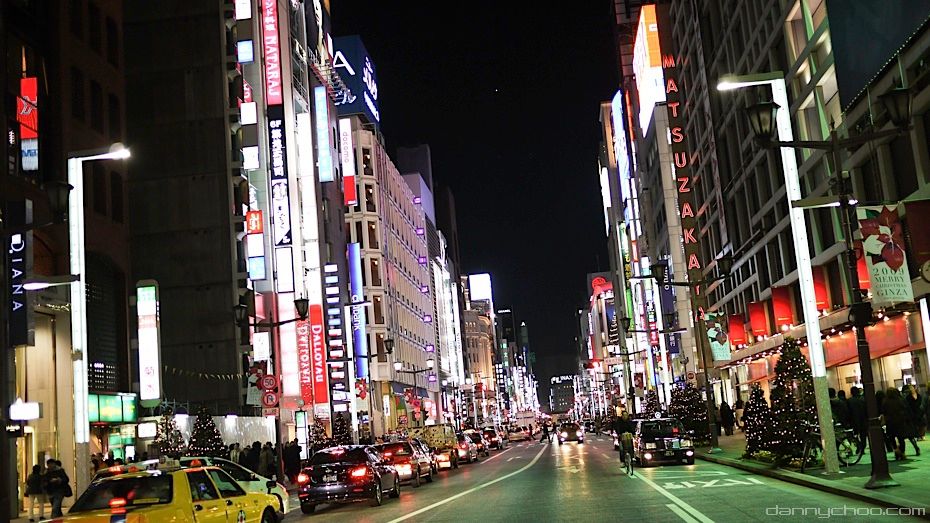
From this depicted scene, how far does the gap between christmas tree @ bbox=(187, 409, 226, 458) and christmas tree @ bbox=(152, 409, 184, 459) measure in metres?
0.80

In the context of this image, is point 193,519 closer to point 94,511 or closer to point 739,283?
point 94,511

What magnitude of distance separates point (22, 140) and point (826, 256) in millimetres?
30099

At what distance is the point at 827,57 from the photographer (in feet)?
127

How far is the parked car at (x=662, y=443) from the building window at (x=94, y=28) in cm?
2406

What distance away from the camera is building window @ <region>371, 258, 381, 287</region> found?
296ft

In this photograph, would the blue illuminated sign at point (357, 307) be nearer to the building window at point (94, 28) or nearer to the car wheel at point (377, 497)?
the building window at point (94, 28)

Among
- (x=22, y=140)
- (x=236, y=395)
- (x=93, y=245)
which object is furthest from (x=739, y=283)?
(x=22, y=140)

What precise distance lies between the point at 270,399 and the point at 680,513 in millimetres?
19773

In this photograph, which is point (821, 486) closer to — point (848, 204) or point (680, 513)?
point (680, 513)

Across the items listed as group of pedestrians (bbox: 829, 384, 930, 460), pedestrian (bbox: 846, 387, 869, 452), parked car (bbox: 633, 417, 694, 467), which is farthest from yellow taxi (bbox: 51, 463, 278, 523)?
parked car (bbox: 633, 417, 694, 467)

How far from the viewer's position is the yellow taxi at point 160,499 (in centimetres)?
1273

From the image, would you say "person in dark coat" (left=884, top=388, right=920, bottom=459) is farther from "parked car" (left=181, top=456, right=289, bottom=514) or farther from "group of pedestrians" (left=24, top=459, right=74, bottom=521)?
"group of pedestrians" (left=24, top=459, right=74, bottom=521)

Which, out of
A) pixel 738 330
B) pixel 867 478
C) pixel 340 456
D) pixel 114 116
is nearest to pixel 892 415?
pixel 867 478

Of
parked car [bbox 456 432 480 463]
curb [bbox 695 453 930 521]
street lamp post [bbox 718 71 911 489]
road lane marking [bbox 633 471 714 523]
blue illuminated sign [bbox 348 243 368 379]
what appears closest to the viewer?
curb [bbox 695 453 930 521]
